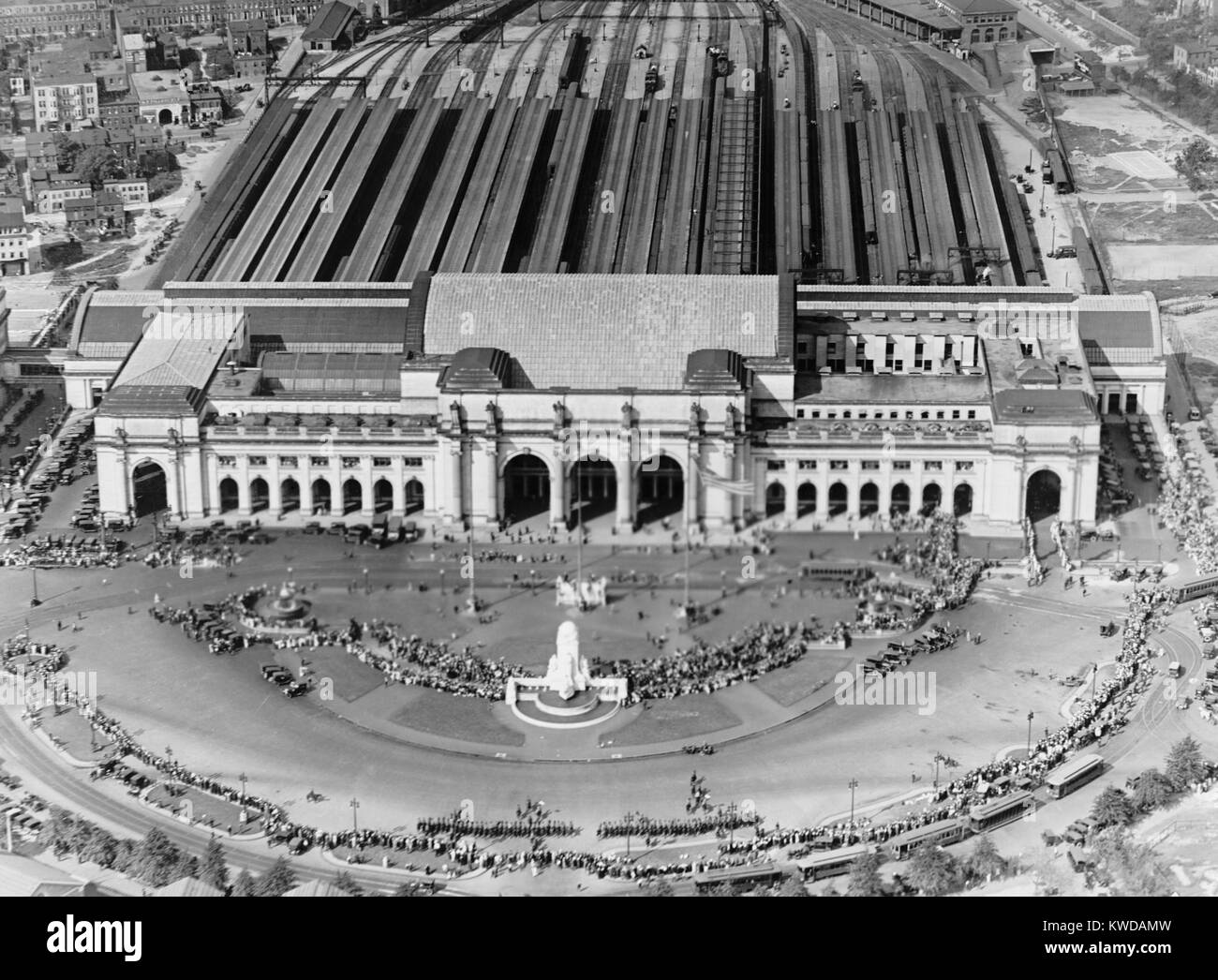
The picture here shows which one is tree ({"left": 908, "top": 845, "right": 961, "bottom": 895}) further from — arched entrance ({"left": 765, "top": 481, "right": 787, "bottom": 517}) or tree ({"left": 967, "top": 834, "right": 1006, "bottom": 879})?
arched entrance ({"left": 765, "top": 481, "right": 787, "bottom": 517})

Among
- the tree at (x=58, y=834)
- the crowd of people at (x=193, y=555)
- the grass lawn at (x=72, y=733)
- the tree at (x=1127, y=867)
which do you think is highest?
the tree at (x=1127, y=867)

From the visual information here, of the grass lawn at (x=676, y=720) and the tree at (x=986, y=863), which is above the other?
the tree at (x=986, y=863)

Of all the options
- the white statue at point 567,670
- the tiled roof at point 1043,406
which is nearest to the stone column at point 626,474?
the white statue at point 567,670

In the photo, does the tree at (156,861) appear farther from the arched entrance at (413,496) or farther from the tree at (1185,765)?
the tree at (1185,765)

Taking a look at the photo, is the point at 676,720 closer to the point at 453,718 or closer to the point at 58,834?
the point at 453,718

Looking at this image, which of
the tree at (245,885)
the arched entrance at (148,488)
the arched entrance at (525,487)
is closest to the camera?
the tree at (245,885)
